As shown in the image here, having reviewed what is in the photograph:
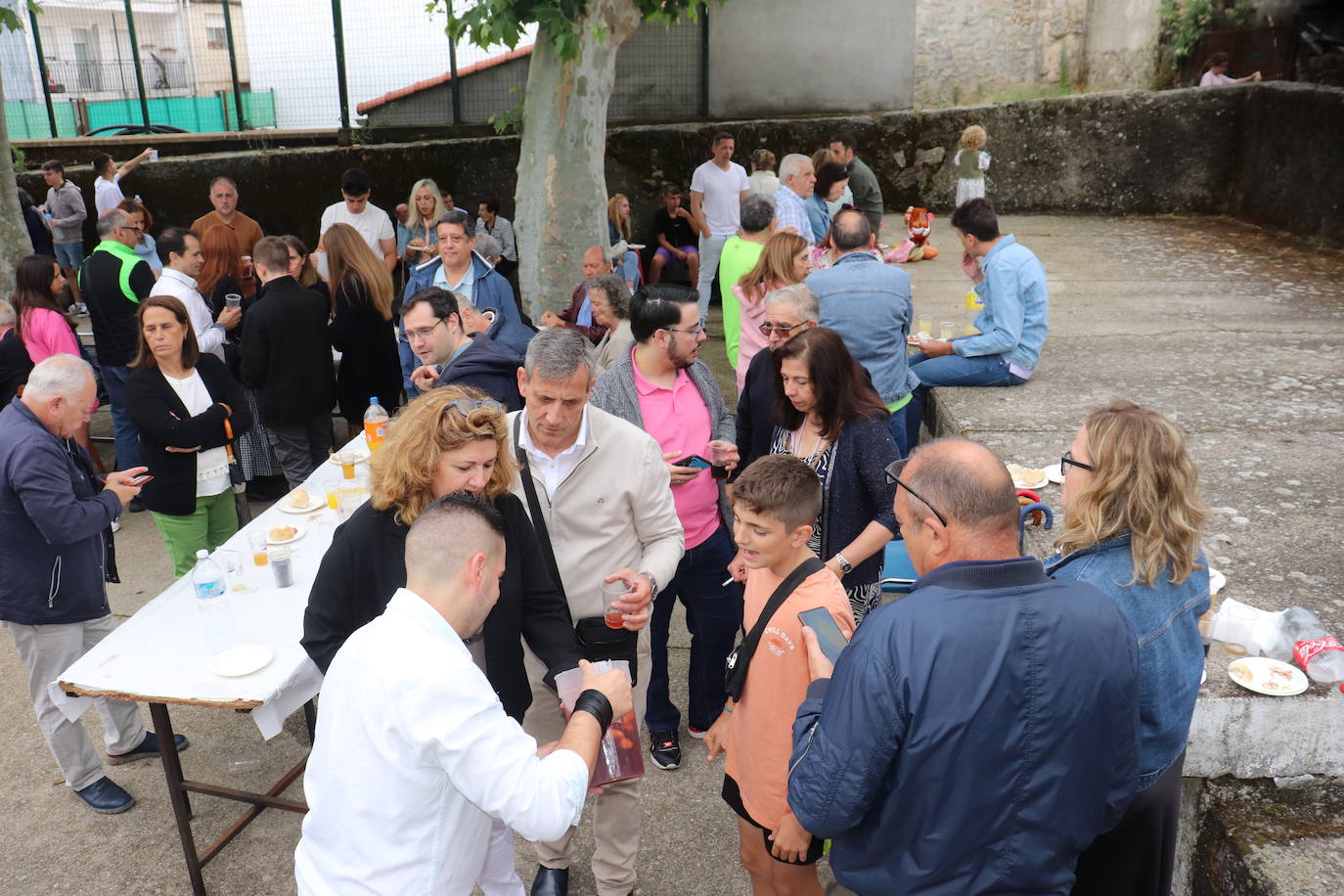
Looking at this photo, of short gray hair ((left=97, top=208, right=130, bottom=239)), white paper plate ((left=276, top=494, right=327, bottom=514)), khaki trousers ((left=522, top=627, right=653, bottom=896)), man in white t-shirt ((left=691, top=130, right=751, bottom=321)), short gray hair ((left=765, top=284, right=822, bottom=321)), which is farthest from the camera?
man in white t-shirt ((left=691, top=130, right=751, bottom=321))

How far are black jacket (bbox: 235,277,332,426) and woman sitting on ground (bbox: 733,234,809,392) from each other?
8.20 ft

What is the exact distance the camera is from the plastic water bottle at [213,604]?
3.42 m

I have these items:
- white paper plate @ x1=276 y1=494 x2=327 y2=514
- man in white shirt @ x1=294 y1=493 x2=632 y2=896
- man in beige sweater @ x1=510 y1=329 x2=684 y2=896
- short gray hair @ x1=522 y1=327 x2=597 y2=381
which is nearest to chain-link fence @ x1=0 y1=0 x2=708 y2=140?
white paper plate @ x1=276 y1=494 x2=327 y2=514

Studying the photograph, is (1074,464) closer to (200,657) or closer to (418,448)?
(418,448)

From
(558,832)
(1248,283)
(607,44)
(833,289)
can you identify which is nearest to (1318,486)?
(833,289)

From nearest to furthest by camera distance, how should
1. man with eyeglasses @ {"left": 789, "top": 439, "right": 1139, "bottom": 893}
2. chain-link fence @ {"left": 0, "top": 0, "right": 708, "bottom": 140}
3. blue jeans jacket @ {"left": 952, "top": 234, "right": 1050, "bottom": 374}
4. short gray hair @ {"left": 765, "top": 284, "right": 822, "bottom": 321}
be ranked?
man with eyeglasses @ {"left": 789, "top": 439, "right": 1139, "bottom": 893}
short gray hair @ {"left": 765, "top": 284, "right": 822, "bottom": 321}
blue jeans jacket @ {"left": 952, "top": 234, "right": 1050, "bottom": 374}
chain-link fence @ {"left": 0, "top": 0, "right": 708, "bottom": 140}

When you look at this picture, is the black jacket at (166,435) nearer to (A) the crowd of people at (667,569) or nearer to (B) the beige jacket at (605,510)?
(A) the crowd of people at (667,569)

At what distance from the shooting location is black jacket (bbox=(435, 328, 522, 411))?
414 cm

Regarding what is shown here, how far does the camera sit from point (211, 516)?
4867 mm

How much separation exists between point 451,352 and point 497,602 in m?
2.02

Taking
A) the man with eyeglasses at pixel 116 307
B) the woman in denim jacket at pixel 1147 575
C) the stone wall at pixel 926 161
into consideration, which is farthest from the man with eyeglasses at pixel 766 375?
the stone wall at pixel 926 161

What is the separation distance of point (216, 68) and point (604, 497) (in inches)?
445

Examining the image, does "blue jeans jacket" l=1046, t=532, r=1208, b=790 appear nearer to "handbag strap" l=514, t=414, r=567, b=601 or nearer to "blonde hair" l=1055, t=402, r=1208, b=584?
"blonde hair" l=1055, t=402, r=1208, b=584

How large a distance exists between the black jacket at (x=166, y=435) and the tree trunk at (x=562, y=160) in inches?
144
